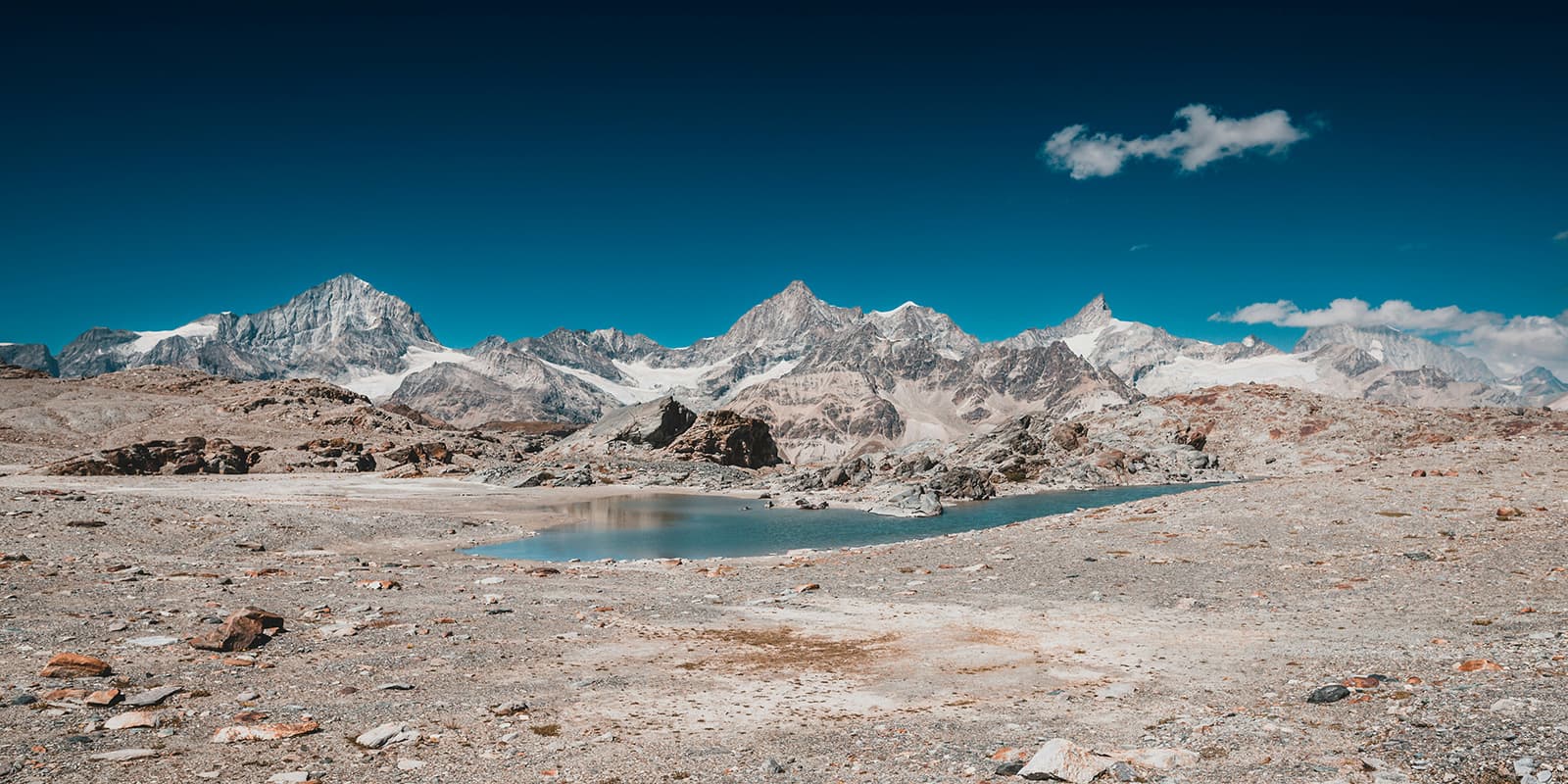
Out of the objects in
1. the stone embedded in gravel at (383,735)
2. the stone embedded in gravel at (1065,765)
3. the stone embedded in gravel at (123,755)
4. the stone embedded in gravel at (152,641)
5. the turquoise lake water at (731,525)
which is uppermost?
the stone embedded in gravel at (152,641)

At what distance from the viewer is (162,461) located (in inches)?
3420

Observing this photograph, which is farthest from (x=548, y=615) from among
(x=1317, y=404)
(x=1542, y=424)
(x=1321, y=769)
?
(x=1542, y=424)

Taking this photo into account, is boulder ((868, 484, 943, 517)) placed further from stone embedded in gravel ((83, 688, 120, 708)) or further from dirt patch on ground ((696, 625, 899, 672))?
stone embedded in gravel ((83, 688, 120, 708))

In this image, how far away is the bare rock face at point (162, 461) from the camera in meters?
80.6

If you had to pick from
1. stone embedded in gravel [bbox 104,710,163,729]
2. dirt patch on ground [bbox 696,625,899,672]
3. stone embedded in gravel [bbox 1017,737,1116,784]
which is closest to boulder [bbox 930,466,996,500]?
dirt patch on ground [bbox 696,625,899,672]

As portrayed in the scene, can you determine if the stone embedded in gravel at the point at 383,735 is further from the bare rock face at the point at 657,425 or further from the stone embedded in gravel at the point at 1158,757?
the bare rock face at the point at 657,425

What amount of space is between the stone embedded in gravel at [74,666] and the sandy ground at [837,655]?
27cm

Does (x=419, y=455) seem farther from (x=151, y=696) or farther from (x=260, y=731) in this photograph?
(x=260, y=731)

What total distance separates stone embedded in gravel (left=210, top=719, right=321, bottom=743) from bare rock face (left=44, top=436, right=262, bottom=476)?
91.0 metres

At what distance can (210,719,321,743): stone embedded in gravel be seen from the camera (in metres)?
10.7

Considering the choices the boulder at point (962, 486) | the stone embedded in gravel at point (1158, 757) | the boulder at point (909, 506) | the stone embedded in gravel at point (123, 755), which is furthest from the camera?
the boulder at point (962, 486)

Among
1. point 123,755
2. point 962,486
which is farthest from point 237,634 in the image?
point 962,486

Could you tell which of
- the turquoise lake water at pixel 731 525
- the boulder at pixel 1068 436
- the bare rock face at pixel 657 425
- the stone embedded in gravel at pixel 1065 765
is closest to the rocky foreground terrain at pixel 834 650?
the stone embedded in gravel at pixel 1065 765

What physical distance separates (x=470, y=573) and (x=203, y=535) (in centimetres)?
1713
